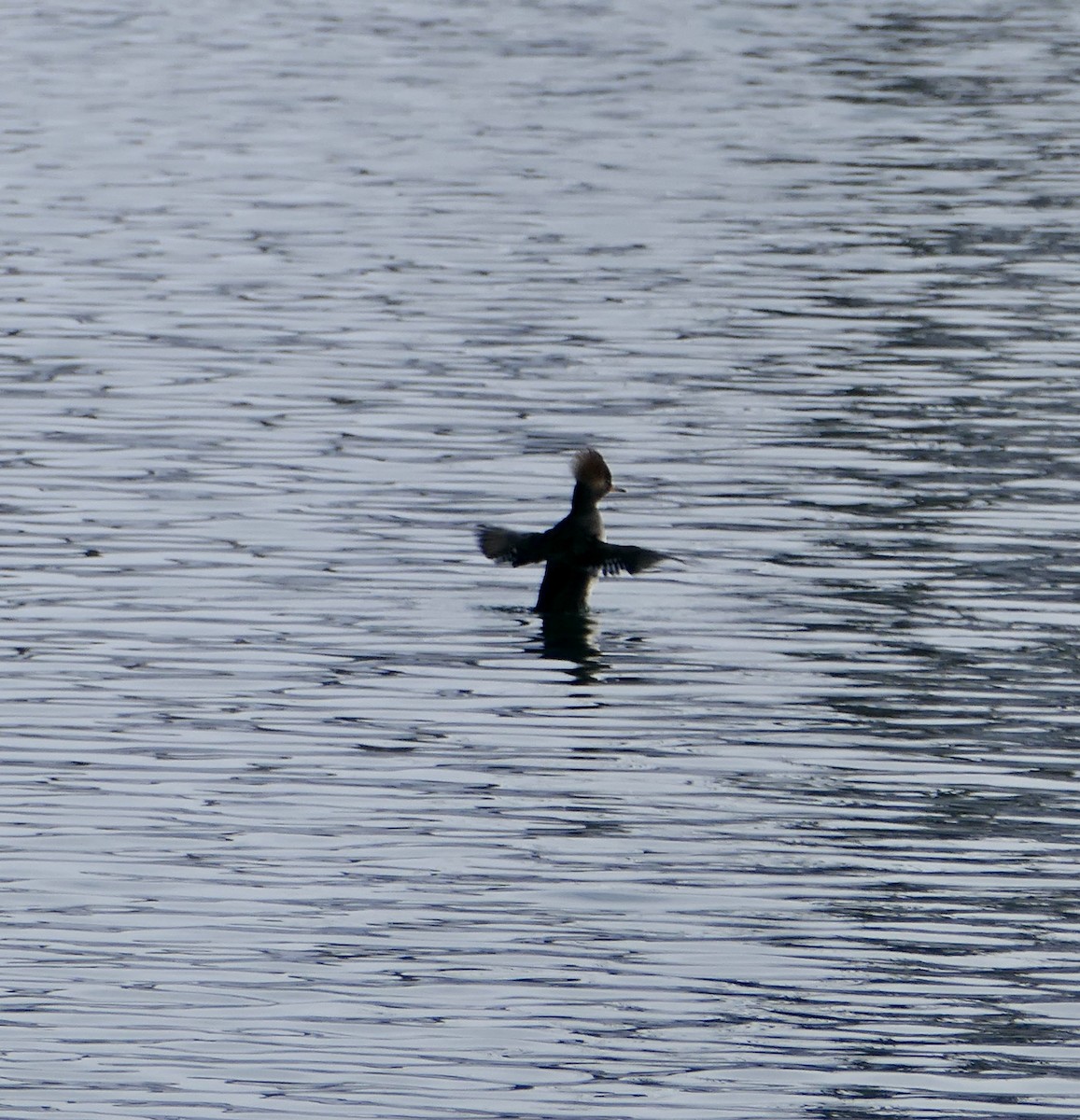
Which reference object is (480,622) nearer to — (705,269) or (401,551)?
(401,551)

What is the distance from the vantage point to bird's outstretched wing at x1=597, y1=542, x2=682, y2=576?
47.8 ft

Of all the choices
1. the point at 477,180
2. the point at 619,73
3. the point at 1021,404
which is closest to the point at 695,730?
the point at 1021,404

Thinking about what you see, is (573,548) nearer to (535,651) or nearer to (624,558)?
(624,558)

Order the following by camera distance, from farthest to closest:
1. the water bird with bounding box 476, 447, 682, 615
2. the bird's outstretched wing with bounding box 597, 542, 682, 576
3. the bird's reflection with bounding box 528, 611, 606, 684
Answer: the water bird with bounding box 476, 447, 682, 615
the bird's outstretched wing with bounding box 597, 542, 682, 576
the bird's reflection with bounding box 528, 611, 606, 684

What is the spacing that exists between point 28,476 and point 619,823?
7.52m

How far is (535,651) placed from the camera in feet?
47.7

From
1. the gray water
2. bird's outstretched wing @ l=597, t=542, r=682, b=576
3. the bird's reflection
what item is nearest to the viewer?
the gray water

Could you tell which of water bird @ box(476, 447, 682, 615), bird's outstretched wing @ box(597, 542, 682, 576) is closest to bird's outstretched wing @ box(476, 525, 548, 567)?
water bird @ box(476, 447, 682, 615)

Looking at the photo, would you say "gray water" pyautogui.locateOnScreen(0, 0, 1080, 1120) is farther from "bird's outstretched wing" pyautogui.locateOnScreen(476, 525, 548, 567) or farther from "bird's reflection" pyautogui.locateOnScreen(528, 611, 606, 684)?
"bird's outstretched wing" pyautogui.locateOnScreen(476, 525, 548, 567)

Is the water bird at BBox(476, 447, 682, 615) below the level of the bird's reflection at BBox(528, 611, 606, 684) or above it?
above

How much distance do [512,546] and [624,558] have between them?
691 millimetres

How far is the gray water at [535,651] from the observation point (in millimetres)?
9500

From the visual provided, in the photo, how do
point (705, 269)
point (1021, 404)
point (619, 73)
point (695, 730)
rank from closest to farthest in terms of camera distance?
point (695, 730), point (1021, 404), point (705, 269), point (619, 73)

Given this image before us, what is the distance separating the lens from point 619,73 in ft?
142
